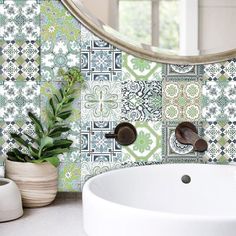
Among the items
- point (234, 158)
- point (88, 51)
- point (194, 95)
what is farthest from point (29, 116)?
point (234, 158)

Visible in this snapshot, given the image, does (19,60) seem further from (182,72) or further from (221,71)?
(221,71)

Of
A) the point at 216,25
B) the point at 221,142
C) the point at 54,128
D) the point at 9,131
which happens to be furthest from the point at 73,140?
the point at 216,25

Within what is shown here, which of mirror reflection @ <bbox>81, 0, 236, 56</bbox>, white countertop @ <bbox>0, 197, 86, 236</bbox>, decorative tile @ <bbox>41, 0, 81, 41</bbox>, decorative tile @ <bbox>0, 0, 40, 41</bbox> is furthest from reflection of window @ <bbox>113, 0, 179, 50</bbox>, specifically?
white countertop @ <bbox>0, 197, 86, 236</bbox>

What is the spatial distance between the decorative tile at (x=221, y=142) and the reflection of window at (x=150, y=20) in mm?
258

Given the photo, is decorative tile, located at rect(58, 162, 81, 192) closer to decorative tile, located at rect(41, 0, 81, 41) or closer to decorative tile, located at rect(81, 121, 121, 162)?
decorative tile, located at rect(81, 121, 121, 162)

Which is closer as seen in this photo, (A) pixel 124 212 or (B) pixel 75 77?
(A) pixel 124 212

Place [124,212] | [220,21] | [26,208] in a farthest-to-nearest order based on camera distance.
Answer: [220,21] < [26,208] < [124,212]

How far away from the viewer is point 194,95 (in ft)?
4.16

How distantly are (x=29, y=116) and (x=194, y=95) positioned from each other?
451mm

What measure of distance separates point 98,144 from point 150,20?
0.36 m

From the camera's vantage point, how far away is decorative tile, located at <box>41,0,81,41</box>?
4.06ft

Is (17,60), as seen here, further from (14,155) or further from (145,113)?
(145,113)

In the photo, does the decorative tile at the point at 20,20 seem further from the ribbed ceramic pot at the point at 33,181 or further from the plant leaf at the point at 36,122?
the ribbed ceramic pot at the point at 33,181

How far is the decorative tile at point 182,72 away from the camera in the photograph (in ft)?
4.13
